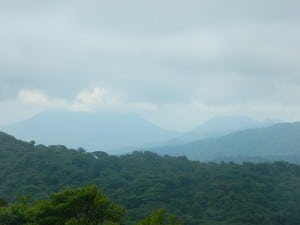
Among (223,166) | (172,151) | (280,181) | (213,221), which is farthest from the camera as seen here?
(172,151)

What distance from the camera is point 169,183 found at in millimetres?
45906

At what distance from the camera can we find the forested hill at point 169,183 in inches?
1539

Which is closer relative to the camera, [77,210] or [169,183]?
[77,210]

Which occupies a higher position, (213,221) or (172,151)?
(172,151)

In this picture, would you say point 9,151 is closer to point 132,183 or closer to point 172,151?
point 132,183

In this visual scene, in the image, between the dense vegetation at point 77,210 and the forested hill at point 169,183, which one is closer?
the dense vegetation at point 77,210

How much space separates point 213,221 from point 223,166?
19.9 meters

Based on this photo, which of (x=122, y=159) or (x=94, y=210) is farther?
(x=122, y=159)

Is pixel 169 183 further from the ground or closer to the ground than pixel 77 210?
further from the ground

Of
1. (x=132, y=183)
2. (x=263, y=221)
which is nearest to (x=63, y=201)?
(x=263, y=221)

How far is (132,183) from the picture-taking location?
45.5 meters

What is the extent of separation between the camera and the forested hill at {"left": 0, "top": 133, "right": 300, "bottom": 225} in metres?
39.1

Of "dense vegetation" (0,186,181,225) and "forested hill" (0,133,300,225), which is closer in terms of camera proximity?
"dense vegetation" (0,186,181,225)

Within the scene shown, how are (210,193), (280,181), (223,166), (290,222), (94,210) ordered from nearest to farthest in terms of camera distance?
(94,210)
(290,222)
(210,193)
(280,181)
(223,166)
